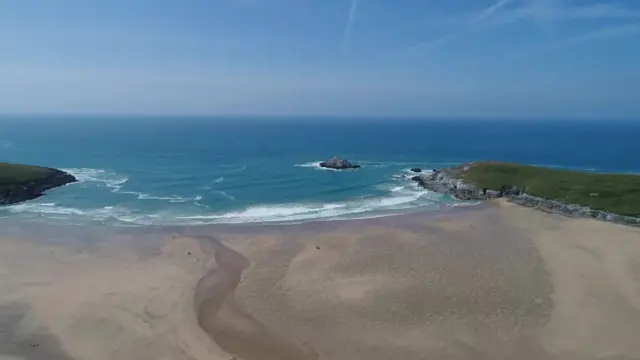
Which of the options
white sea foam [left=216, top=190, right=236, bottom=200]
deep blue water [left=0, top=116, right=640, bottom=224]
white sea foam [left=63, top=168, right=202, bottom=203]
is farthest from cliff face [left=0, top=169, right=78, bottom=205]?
white sea foam [left=216, top=190, right=236, bottom=200]

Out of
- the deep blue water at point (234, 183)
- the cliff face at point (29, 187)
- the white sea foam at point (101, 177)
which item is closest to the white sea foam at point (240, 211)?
the deep blue water at point (234, 183)

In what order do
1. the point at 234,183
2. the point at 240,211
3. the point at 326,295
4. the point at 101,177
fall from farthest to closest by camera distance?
the point at 101,177 < the point at 234,183 < the point at 240,211 < the point at 326,295

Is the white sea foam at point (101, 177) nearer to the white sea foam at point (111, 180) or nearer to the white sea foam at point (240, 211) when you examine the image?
the white sea foam at point (111, 180)

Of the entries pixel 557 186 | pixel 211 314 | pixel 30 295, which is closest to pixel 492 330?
pixel 211 314

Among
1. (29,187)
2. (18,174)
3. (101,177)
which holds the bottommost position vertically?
(101,177)

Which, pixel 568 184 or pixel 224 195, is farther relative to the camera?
pixel 224 195

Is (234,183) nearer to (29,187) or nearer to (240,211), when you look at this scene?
(240,211)

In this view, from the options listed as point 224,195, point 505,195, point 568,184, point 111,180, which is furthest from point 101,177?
point 568,184
